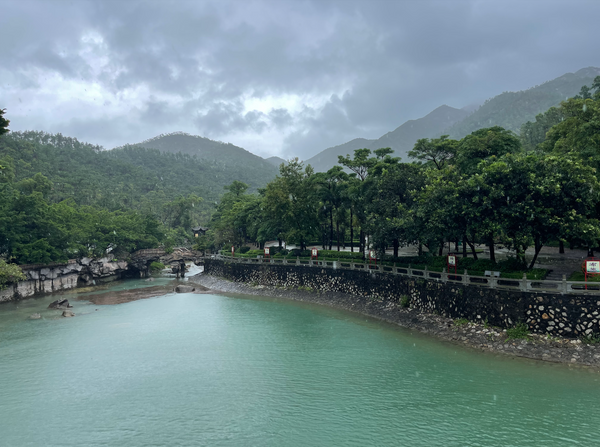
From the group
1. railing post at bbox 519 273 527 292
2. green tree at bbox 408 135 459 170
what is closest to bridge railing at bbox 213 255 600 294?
railing post at bbox 519 273 527 292

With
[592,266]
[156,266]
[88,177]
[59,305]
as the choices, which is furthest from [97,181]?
[592,266]

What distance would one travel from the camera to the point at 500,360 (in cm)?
1866

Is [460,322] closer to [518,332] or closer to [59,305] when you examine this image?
[518,332]

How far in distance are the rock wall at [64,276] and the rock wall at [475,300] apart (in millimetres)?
31038

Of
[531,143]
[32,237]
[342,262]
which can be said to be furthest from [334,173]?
[531,143]

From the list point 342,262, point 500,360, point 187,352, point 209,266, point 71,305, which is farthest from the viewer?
point 209,266

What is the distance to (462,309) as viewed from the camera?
22641 mm

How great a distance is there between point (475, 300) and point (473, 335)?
1944 millimetres

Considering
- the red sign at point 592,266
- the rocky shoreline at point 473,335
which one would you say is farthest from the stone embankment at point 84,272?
the red sign at point 592,266

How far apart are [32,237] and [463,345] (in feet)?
156

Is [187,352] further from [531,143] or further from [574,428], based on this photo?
[531,143]

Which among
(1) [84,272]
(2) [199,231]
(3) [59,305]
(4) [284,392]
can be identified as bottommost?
(4) [284,392]

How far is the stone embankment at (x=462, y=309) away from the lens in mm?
17828

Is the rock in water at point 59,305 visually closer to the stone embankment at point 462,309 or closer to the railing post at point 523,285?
the stone embankment at point 462,309
